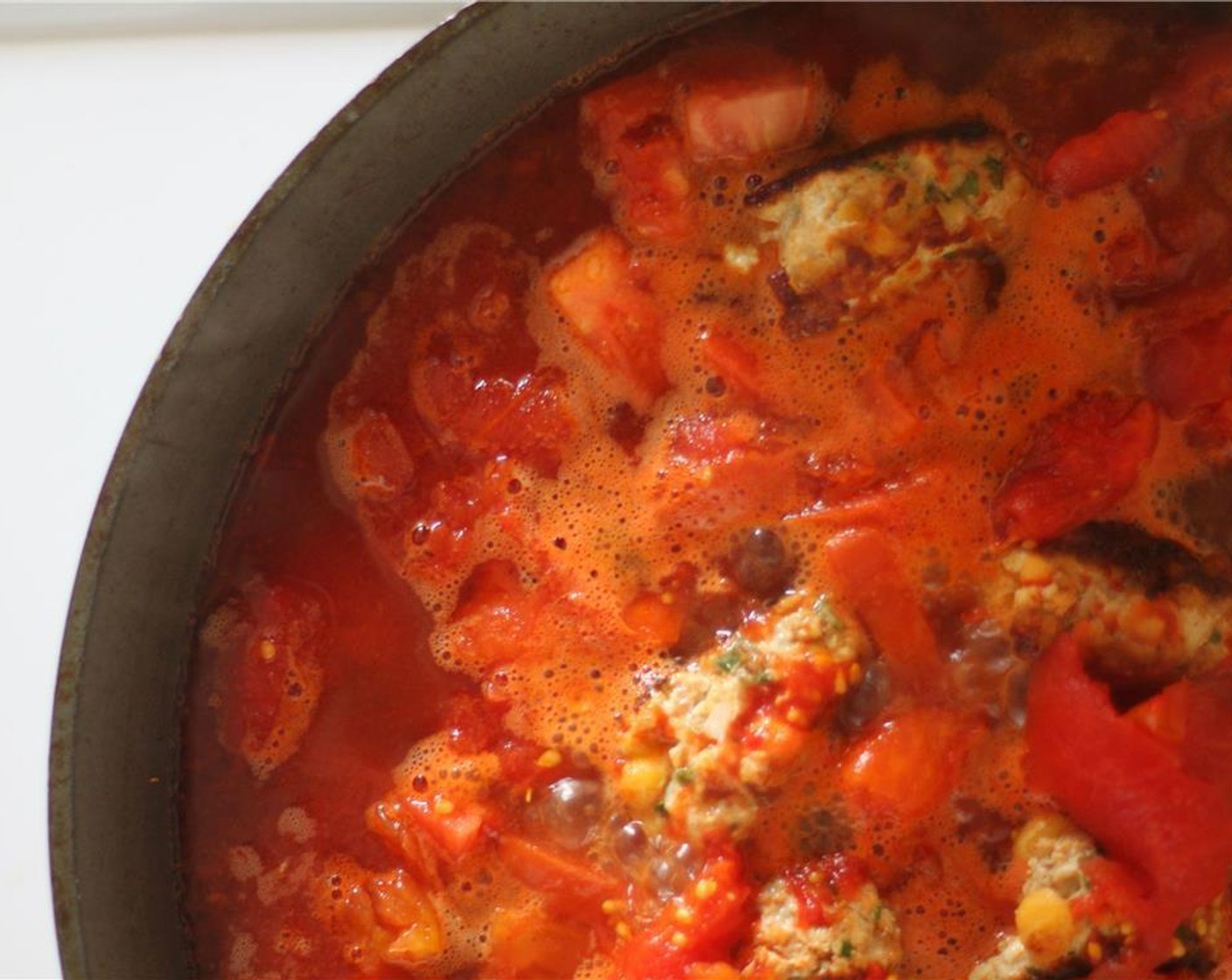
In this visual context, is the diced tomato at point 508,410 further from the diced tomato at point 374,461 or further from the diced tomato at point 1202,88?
the diced tomato at point 1202,88

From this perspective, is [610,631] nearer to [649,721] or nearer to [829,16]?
[649,721]

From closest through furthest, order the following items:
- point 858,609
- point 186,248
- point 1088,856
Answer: point 1088,856 → point 858,609 → point 186,248

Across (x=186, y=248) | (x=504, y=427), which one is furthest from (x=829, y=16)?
(x=186, y=248)

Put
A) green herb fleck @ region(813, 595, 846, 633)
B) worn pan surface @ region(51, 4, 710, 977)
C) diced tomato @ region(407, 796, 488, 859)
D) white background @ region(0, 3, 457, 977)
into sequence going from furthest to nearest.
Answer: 1. white background @ region(0, 3, 457, 977)
2. diced tomato @ region(407, 796, 488, 859)
3. green herb fleck @ region(813, 595, 846, 633)
4. worn pan surface @ region(51, 4, 710, 977)

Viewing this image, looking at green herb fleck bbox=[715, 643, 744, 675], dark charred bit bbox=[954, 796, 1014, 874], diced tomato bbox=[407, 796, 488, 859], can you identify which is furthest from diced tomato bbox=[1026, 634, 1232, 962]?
diced tomato bbox=[407, 796, 488, 859]

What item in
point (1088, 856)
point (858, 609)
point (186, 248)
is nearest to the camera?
point (1088, 856)

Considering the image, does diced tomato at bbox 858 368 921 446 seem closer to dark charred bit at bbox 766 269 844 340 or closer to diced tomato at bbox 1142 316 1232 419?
dark charred bit at bbox 766 269 844 340

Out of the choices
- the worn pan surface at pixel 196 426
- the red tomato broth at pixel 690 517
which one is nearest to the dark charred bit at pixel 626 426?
the red tomato broth at pixel 690 517
